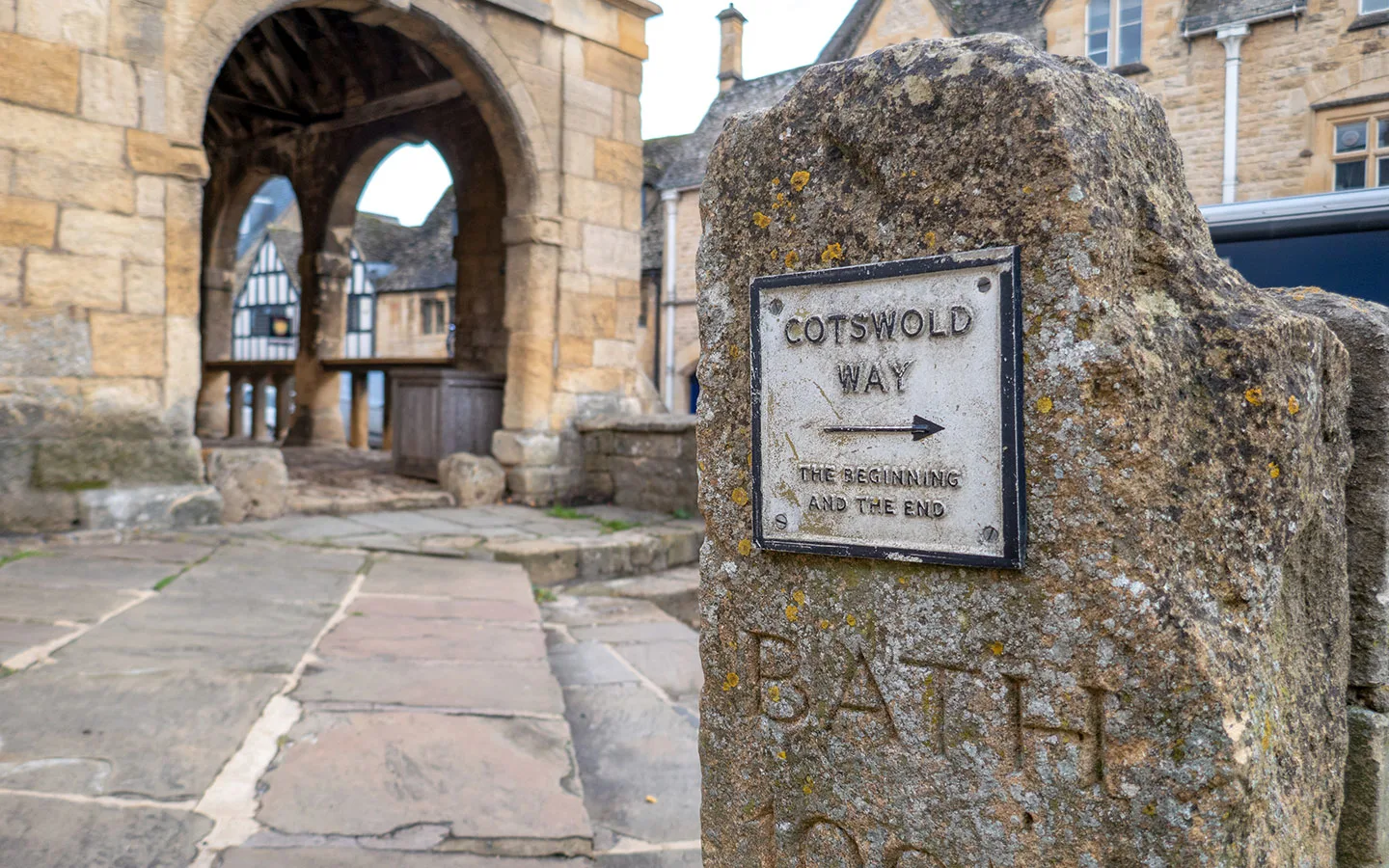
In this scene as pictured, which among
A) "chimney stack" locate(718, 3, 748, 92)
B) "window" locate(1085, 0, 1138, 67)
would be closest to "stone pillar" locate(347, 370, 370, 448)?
"window" locate(1085, 0, 1138, 67)

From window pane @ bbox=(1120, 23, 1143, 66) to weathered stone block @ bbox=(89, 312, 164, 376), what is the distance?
1305cm

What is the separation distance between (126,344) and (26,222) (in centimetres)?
A: 70

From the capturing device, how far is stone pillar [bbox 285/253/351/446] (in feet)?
35.6

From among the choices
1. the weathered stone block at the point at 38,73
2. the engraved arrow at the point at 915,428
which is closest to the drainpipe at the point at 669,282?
the weathered stone block at the point at 38,73

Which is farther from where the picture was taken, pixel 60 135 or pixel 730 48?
pixel 730 48

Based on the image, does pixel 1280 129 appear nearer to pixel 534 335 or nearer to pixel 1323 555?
pixel 534 335

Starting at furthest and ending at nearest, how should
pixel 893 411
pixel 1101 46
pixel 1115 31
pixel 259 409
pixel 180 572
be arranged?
pixel 1101 46
pixel 1115 31
pixel 259 409
pixel 180 572
pixel 893 411

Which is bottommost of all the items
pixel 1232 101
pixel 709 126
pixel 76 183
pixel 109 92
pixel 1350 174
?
pixel 76 183

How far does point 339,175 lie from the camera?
1054 cm

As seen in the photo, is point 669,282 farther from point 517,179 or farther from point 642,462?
point 642,462

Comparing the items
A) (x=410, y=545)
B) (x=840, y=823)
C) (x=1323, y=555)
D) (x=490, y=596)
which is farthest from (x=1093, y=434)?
(x=410, y=545)

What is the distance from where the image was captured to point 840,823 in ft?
4.93

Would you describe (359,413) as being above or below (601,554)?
above

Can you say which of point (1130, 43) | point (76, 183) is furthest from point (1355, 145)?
point (76, 183)
